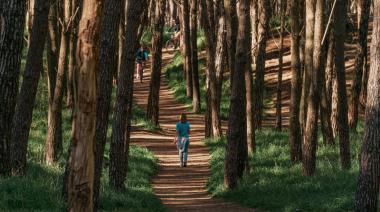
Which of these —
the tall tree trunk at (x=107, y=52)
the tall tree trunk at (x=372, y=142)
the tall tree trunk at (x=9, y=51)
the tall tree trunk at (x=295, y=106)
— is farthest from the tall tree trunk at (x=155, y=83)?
the tall tree trunk at (x=372, y=142)

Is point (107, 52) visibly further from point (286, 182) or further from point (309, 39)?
point (309, 39)

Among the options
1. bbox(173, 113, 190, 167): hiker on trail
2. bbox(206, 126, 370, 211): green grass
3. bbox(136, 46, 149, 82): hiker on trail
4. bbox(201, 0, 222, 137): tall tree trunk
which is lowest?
bbox(206, 126, 370, 211): green grass

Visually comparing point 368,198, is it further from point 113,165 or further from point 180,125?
point 180,125

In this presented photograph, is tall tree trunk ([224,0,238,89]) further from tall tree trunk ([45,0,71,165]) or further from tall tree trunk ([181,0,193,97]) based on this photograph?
tall tree trunk ([181,0,193,97])

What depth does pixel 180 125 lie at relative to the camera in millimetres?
21062

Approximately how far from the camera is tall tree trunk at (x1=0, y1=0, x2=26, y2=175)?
1102 cm

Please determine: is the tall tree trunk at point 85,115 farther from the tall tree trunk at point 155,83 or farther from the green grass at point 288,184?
the tall tree trunk at point 155,83

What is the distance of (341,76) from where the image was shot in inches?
683

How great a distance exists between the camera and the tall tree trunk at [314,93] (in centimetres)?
1617

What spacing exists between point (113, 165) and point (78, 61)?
7759mm

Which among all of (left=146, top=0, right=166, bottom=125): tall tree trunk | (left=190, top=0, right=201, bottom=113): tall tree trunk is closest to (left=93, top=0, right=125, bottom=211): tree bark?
(left=146, top=0, right=166, bottom=125): tall tree trunk

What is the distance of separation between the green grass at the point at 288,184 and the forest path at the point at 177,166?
1.32ft

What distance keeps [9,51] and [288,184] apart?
717 cm

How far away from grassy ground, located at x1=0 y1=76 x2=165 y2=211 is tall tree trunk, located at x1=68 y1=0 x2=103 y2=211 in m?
2.61
